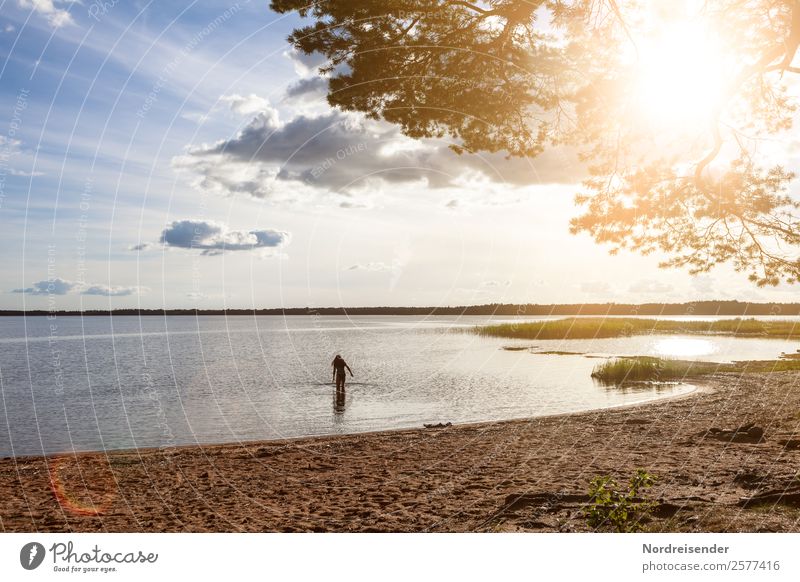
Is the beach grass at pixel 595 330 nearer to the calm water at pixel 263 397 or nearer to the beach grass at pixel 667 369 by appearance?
the calm water at pixel 263 397

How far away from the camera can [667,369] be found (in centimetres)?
4338

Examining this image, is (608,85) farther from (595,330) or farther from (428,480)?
(595,330)

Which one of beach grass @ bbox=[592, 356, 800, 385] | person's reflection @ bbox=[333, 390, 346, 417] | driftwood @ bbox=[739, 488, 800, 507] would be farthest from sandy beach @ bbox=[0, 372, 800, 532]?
beach grass @ bbox=[592, 356, 800, 385]

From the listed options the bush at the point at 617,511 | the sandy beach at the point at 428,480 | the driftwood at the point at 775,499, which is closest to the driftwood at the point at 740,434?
the sandy beach at the point at 428,480

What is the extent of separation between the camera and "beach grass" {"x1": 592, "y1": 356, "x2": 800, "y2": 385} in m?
40.7

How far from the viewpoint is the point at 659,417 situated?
74.5 feet

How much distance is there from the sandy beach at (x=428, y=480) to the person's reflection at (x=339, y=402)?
929 cm

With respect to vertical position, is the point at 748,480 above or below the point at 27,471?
above

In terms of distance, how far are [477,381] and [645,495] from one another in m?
35.1

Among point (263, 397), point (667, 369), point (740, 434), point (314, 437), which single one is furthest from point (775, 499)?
point (667, 369)

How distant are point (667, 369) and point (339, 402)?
2443cm

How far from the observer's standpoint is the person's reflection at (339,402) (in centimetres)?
3081
